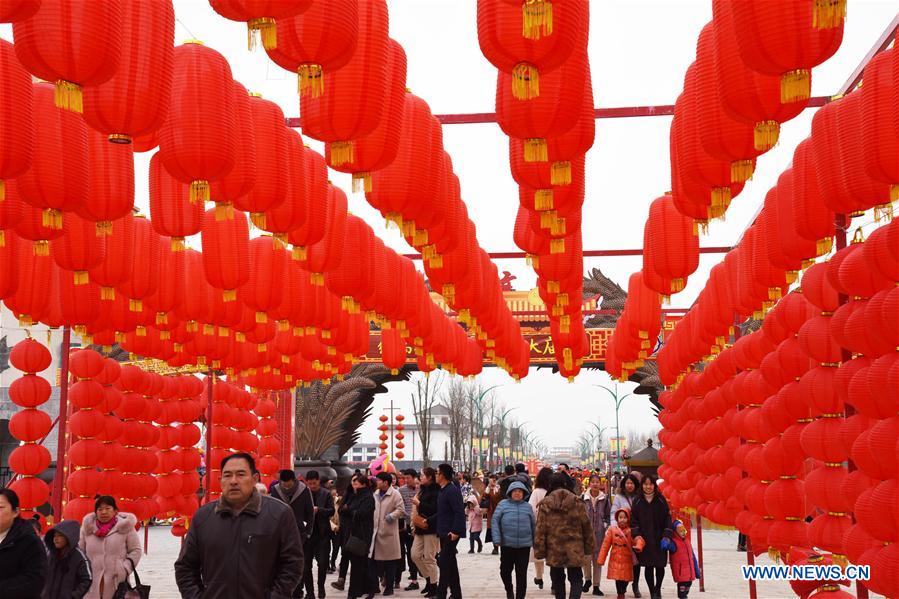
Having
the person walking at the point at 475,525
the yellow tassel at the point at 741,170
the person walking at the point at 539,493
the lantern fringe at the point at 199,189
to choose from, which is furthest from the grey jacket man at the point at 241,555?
the person walking at the point at 475,525

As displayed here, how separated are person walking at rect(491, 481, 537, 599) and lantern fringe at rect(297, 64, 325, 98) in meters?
7.04

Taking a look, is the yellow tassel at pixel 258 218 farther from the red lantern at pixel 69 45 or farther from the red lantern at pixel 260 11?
the red lantern at pixel 260 11

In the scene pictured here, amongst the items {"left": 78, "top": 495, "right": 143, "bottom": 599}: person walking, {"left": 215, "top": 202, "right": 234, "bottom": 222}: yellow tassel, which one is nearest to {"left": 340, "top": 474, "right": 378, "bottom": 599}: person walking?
{"left": 78, "top": 495, "right": 143, "bottom": 599}: person walking

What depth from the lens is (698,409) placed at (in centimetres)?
1673

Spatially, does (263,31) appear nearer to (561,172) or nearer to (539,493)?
(561,172)

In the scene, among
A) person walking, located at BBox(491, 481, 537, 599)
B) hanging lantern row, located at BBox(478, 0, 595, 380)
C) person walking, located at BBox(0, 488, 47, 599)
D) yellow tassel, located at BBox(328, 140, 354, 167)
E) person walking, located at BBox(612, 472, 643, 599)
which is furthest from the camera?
person walking, located at BBox(612, 472, 643, 599)

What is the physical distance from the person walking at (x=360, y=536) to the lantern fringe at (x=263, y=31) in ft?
28.8

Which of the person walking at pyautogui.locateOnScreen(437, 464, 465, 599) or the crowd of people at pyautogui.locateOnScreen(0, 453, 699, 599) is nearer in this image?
the crowd of people at pyautogui.locateOnScreen(0, 453, 699, 599)

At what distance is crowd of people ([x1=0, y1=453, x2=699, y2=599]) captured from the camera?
16.1ft

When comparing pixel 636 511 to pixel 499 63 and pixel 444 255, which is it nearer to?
pixel 444 255

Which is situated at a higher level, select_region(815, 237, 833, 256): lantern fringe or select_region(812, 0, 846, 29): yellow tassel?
select_region(812, 0, 846, 29): yellow tassel

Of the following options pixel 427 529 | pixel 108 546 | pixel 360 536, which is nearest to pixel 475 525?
pixel 427 529

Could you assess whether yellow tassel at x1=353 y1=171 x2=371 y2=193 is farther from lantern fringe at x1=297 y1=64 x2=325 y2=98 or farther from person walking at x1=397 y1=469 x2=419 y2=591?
person walking at x1=397 y1=469 x2=419 y2=591

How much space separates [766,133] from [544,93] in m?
1.33
